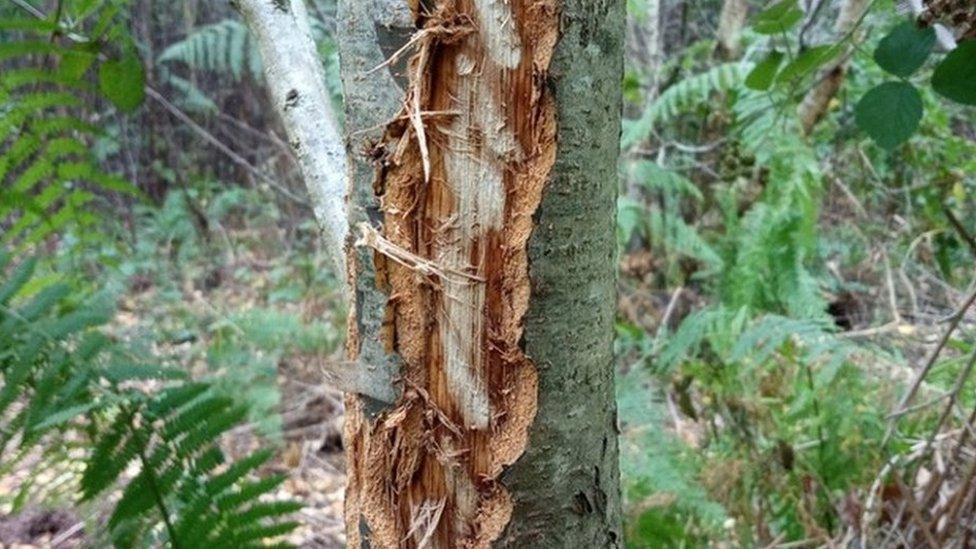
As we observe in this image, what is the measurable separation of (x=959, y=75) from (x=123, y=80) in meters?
1.03

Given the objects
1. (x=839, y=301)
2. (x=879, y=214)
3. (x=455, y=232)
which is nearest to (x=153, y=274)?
(x=839, y=301)

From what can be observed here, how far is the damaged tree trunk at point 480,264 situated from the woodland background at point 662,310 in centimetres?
47

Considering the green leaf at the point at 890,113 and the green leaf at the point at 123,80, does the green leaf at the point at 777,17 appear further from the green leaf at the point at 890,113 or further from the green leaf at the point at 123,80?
the green leaf at the point at 123,80

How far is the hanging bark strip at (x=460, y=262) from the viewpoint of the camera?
48 cm

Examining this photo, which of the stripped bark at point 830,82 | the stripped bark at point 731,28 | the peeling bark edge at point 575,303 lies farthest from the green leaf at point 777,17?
the stripped bark at point 731,28

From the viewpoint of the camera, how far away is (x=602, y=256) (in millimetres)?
536

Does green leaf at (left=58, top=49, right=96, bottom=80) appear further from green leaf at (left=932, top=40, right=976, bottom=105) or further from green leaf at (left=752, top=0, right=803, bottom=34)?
green leaf at (left=932, top=40, right=976, bottom=105)

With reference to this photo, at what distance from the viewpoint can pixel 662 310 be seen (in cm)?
243

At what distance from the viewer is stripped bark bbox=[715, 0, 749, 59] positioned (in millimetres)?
2670

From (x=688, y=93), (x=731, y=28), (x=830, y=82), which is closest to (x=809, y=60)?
(x=830, y=82)

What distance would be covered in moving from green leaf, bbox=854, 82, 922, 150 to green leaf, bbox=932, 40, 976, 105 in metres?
0.10

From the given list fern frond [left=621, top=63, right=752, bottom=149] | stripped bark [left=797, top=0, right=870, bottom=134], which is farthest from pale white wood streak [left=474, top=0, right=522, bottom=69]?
fern frond [left=621, top=63, right=752, bottom=149]

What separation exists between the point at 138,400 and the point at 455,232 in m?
0.62

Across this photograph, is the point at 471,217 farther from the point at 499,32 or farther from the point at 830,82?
the point at 830,82
